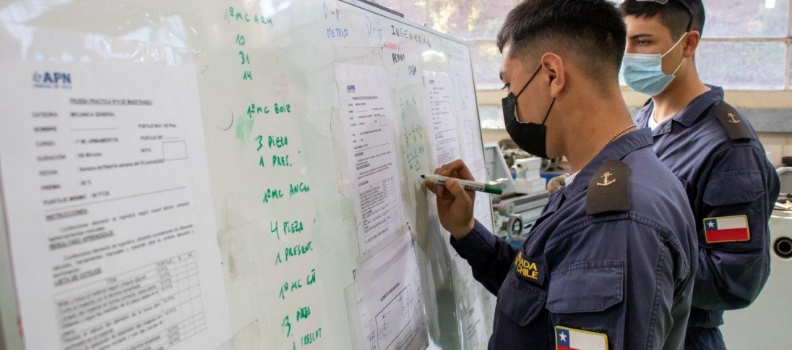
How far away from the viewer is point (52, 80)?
1.59 feet

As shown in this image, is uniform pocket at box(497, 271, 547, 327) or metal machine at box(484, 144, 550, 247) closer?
uniform pocket at box(497, 271, 547, 327)

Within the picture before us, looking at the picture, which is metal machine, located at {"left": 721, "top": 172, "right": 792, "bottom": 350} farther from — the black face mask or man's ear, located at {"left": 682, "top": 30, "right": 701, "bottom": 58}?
the black face mask

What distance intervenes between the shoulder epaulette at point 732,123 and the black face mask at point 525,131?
734mm

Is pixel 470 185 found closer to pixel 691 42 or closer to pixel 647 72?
pixel 647 72

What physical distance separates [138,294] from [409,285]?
2.45ft

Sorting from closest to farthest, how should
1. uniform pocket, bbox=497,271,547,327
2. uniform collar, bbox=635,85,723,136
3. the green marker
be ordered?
uniform pocket, bbox=497,271,547,327, the green marker, uniform collar, bbox=635,85,723,136

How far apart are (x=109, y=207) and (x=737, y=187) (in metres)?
1.68

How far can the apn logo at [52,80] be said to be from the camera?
0.47 metres

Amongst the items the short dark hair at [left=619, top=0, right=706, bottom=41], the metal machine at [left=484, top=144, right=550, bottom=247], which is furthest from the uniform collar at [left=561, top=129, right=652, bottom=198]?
the metal machine at [left=484, top=144, right=550, bottom=247]

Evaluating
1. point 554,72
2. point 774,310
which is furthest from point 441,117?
point 774,310

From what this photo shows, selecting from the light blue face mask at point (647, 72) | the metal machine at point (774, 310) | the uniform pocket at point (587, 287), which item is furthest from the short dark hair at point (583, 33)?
the metal machine at point (774, 310)

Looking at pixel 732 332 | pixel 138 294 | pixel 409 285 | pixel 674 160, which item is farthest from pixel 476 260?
pixel 732 332

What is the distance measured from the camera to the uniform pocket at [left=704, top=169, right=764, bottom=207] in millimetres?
1441

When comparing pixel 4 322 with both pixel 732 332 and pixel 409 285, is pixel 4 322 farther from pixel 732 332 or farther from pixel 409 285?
pixel 732 332
